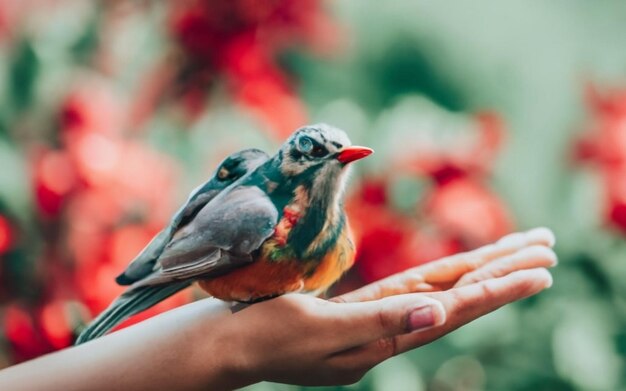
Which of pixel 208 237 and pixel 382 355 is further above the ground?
pixel 208 237

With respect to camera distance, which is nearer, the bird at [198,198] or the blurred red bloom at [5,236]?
the bird at [198,198]

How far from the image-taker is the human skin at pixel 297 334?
1.05 meters

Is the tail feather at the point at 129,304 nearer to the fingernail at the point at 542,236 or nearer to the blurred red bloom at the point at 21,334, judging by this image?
the blurred red bloom at the point at 21,334

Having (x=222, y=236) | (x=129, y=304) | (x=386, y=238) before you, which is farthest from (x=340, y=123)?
(x=129, y=304)

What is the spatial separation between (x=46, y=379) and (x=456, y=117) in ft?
2.31

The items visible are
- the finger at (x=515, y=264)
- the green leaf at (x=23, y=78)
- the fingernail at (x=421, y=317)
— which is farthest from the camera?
the green leaf at (x=23, y=78)

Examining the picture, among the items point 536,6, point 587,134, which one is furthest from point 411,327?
point 536,6

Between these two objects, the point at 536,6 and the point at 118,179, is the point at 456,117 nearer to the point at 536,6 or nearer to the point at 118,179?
the point at 536,6

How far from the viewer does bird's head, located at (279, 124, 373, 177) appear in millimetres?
1030

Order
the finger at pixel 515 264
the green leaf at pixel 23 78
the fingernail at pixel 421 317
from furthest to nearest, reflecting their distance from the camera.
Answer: the green leaf at pixel 23 78 < the finger at pixel 515 264 < the fingernail at pixel 421 317

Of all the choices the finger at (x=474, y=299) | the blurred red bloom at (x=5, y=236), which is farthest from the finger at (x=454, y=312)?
the blurred red bloom at (x=5, y=236)

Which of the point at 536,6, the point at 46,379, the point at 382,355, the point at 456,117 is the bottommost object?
the point at 382,355

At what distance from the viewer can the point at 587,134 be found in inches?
48.8

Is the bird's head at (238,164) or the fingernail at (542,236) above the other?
the bird's head at (238,164)
